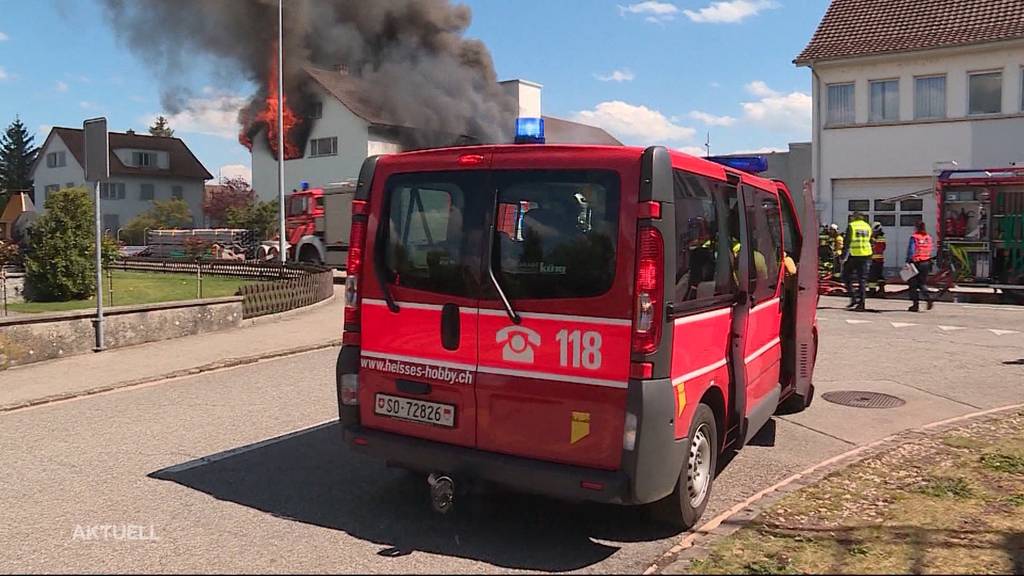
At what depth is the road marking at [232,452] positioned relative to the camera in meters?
5.62

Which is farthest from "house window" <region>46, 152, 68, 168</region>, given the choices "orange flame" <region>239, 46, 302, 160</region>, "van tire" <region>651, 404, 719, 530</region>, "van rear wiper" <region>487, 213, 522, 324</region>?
"van tire" <region>651, 404, 719, 530</region>

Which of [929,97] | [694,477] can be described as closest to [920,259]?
[929,97]

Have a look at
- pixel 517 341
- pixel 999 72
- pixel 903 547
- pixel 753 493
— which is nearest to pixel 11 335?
pixel 517 341

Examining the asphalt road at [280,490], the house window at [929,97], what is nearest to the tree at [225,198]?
the house window at [929,97]

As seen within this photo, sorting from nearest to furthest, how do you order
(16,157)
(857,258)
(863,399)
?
1. (863,399)
2. (857,258)
3. (16,157)

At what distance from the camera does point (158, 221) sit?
48.9 metres

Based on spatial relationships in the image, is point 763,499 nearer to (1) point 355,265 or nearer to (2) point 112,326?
(1) point 355,265

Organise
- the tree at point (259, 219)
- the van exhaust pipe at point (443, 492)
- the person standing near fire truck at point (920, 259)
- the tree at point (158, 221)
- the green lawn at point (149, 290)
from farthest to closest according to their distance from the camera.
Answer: the tree at point (158, 221) → the tree at point (259, 219) → the person standing near fire truck at point (920, 259) → the green lawn at point (149, 290) → the van exhaust pipe at point (443, 492)

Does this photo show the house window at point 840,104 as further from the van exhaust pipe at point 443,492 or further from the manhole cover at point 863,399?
the van exhaust pipe at point 443,492

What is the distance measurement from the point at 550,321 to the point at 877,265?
1665cm

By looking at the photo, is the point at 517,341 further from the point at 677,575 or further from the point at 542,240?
the point at 677,575

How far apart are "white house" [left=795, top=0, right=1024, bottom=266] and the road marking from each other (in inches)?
821

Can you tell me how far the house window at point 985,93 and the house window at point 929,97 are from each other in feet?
2.32

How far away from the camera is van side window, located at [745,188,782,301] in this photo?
545 cm
